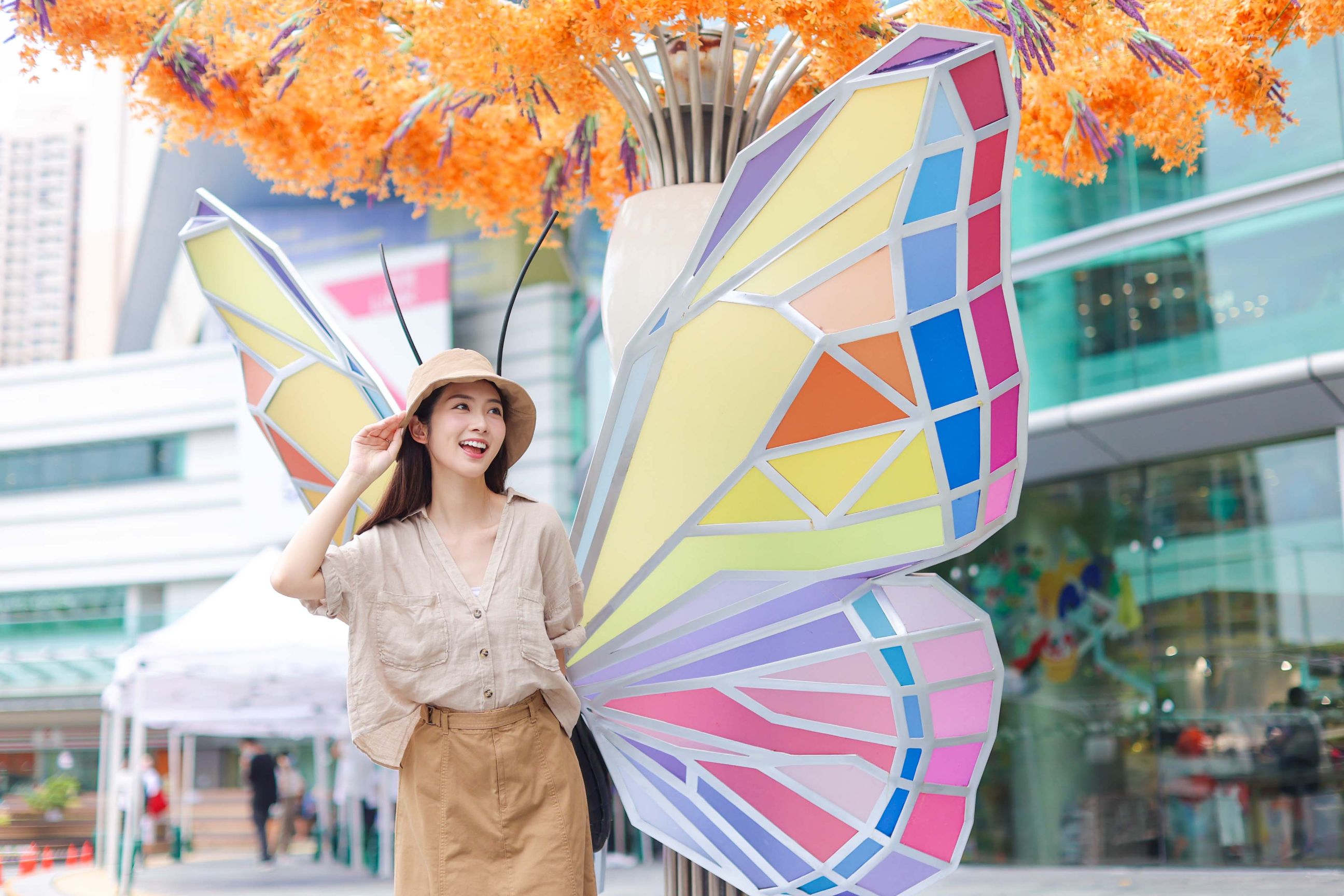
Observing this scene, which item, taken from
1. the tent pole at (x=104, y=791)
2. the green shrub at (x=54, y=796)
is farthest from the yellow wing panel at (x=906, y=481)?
the green shrub at (x=54, y=796)

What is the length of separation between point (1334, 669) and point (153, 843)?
2101 cm

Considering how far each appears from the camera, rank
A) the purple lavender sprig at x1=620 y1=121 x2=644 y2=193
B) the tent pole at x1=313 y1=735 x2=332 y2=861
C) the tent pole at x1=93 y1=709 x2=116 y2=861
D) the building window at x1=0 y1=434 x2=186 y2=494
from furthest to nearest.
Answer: the building window at x1=0 y1=434 x2=186 y2=494 < the tent pole at x1=93 y1=709 x2=116 y2=861 < the tent pole at x1=313 y1=735 x2=332 y2=861 < the purple lavender sprig at x1=620 y1=121 x2=644 y2=193

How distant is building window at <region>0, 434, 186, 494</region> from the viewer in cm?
2995

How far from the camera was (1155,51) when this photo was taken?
14.5ft

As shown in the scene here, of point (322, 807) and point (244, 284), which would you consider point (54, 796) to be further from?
point (244, 284)

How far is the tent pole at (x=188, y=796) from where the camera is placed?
767 inches

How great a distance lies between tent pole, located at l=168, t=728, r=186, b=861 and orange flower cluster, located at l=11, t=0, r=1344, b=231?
41.2 ft

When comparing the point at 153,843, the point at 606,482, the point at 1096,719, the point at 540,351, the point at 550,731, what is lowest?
the point at 153,843

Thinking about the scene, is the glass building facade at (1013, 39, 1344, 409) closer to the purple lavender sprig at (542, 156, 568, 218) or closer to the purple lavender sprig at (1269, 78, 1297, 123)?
the purple lavender sprig at (1269, 78, 1297, 123)

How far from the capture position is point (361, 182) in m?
5.44

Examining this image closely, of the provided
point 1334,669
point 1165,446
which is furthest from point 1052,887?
point 1165,446

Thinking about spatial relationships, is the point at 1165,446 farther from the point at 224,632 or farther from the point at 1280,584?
the point at 224,632

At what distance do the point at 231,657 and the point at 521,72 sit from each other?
7864 mm

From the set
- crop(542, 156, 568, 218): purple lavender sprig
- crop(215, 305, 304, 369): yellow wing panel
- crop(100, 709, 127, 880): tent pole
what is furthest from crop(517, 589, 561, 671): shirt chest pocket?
crop(100, 709, 127, 880): tent pole
